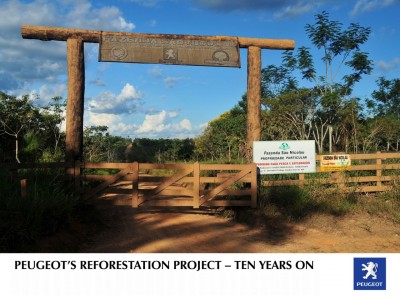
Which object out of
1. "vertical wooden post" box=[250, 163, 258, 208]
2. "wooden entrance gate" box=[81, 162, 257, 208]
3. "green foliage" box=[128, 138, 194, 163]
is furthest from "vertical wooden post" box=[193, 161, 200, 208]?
"green foliage" box=[128, 138, 194, 163]

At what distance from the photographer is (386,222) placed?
9680mm

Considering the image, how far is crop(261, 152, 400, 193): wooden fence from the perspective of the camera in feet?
36.4

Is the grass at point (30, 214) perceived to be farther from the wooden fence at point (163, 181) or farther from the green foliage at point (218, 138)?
the green foliage at point (218, 138)

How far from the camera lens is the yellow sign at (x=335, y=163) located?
11.4 metres

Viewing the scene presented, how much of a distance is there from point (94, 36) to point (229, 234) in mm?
6012

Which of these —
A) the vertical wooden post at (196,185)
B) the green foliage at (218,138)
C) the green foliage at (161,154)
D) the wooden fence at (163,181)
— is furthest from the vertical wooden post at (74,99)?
the green foliage at (161,154)

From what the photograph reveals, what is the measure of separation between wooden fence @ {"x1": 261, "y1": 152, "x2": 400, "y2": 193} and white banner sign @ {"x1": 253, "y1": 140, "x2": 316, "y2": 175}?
→ 0.88ft

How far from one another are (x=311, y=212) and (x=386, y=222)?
1.74 metres

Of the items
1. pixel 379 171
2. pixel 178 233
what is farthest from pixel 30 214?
pixel 379 171

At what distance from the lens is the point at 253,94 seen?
11133mm

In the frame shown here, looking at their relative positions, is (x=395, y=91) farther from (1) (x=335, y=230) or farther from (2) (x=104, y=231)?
(2) (x=104, y=231)

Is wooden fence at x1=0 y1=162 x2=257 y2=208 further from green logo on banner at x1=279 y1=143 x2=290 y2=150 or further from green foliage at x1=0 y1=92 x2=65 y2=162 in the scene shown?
green foliage at x1=0 y1=92 x2=65 y2=162

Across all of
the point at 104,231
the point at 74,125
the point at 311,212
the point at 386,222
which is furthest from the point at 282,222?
the point at 74,125

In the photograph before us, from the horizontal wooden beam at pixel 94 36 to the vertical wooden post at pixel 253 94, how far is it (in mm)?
226
